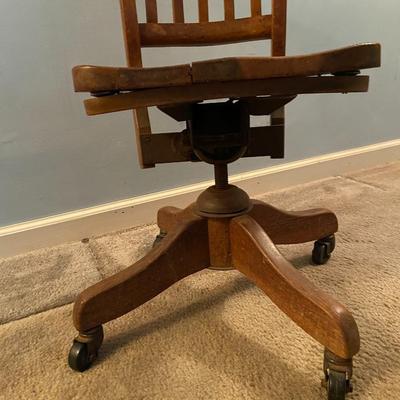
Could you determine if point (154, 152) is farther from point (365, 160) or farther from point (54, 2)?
point (365, 160)

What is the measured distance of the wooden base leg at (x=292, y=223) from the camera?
0.82 metres

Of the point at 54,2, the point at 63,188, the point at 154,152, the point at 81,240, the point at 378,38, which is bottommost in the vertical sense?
Answer: the point at 81,240

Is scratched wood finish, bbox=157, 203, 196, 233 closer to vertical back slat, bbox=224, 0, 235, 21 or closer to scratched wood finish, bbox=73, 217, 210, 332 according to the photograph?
scratched wood finish, bbox=73, 217, 210, 332

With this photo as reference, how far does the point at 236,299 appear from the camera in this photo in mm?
793

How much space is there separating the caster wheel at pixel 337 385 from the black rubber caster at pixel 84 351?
14.4 inches

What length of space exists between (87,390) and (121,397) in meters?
0.06

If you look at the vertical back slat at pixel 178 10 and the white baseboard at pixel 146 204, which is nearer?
the vertical back slat at pixel 178 10

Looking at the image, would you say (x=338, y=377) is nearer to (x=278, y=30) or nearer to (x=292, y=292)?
(x=292, y=292)

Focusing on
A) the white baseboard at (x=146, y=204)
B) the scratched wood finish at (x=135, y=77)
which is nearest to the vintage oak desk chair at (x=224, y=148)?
the scratched wood finish at (x=135, y=77)

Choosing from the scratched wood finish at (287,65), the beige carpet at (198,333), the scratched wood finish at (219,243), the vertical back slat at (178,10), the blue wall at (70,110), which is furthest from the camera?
the blue wall at (70,110)

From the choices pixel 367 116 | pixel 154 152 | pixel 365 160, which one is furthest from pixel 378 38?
pixel 154 152

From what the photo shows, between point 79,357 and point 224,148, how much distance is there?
43 centimetres

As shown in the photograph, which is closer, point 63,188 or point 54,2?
point 54,2

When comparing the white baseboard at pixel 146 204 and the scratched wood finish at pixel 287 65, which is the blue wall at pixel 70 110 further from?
the scratched wood finish at pixel 287 65
